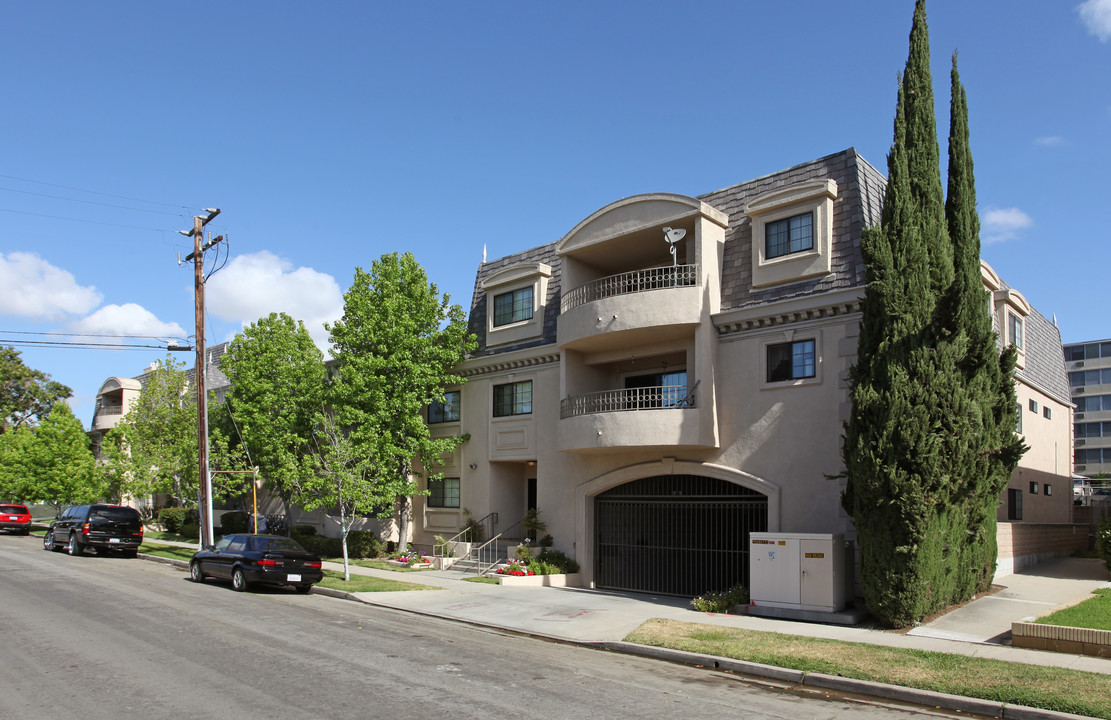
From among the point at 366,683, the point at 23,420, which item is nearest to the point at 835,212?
the point at 366,683

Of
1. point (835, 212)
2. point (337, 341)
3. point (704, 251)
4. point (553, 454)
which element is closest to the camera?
Result: point (835, 212)

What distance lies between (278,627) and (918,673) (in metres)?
10.0

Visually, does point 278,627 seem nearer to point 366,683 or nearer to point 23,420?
point 366,683

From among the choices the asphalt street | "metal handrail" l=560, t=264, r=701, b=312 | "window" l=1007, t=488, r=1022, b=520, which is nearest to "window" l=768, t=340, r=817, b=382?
"metal handrail" l=560, t=264, r=701, b=312

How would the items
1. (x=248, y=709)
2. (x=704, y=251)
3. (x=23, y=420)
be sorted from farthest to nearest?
(x=23, y=420), (x=704, y=251), (x=248, y=709)

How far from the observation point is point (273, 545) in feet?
64.3

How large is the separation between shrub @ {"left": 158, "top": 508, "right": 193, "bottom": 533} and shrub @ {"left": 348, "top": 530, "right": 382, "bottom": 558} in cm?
1593

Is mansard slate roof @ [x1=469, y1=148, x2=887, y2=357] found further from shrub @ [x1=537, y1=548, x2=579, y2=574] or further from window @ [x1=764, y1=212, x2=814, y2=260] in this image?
shrub @ [x1=537, y1=548, x2=579, y2=574]

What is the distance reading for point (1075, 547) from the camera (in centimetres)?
2450

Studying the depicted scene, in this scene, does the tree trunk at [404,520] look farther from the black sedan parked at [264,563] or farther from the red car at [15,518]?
the red car at [15,518]

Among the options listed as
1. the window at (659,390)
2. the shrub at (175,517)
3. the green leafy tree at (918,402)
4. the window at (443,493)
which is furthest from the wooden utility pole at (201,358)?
the green leafy tree at (918,402)

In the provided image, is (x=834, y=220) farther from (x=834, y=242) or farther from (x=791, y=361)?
(x=791, y=361)

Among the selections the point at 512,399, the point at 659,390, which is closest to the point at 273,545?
the point at 512,399

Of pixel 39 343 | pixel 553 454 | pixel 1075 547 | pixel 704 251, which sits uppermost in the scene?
pixel 704 251
